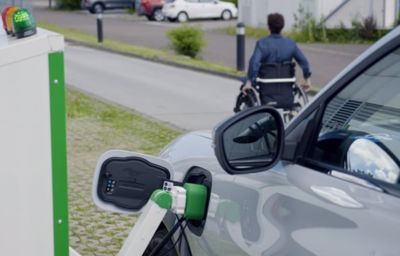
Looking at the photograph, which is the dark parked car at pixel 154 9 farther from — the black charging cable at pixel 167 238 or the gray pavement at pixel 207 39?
the black charging cable at pixel 167 238

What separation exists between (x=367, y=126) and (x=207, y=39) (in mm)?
30180

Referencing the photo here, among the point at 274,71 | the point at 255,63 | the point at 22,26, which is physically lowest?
the point at 274,71

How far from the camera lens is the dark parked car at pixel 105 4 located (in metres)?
53.8

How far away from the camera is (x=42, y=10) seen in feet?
194

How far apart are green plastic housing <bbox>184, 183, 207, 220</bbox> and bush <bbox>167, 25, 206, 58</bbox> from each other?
74.8 ft

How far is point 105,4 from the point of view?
5462 cm

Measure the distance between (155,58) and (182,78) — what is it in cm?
448

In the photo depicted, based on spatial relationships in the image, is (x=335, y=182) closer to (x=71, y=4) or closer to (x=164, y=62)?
(x=164, y=62)

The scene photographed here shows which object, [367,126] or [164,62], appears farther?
[164,62]

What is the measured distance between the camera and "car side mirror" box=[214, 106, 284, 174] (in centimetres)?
318

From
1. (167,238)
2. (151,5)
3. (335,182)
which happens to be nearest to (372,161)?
(335,182)

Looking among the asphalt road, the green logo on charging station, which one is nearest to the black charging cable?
the green logo on charging station

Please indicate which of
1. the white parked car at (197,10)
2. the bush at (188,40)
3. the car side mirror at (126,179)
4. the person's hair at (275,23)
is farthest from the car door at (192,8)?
the car side mirror at (126,179)

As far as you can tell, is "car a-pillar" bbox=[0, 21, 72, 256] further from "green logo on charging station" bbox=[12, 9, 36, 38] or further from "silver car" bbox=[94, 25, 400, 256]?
"silver car" bbox=[94, 25, 400, 256]
